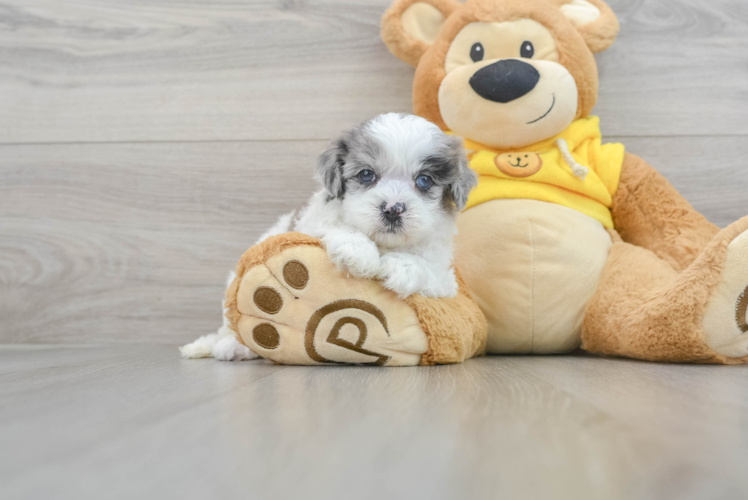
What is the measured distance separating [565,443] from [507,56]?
109 centimetres

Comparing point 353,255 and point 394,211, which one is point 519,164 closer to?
point 394,211

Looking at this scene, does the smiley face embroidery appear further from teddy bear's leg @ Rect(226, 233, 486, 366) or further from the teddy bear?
teddy bear's leg @ Rect(226, 233, 486, 366)

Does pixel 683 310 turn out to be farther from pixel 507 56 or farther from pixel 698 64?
pixel 698 64

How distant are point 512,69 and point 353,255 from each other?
→ 0.64 metres

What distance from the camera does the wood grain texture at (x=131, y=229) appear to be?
1.72 m

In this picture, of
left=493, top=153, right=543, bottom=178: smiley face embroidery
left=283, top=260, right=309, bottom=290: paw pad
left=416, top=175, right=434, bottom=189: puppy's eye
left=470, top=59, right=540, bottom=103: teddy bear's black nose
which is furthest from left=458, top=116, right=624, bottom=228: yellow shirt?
left=283, top=260, right=309, bottom=290: paw pad

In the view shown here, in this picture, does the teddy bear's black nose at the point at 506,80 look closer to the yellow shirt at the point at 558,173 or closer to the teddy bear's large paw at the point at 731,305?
the yellow shirt at the point at 558,173

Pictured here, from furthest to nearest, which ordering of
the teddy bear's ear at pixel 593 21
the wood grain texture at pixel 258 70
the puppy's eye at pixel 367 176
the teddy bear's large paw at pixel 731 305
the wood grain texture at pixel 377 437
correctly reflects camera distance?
1. the wood grain texture at pixel 258 70
2. the teddy bear's ear at pixel 593 21
3. the puppy's eye at pixel 367 176
4. the teddy bear's large paw at pixel 731 305
5. the wood grain texture at pixel 377 437

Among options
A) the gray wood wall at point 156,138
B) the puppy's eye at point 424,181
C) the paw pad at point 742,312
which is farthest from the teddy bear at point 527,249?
the gray wood wall at point 156,138

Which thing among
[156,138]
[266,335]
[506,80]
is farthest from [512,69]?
[156,138]

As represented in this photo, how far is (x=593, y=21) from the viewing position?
56.9 inches

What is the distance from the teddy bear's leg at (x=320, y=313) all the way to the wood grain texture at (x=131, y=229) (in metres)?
0.70

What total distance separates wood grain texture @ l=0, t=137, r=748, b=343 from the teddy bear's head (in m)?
0.51

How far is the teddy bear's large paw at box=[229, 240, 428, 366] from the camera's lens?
3.32 feet
